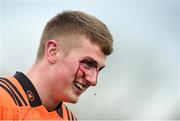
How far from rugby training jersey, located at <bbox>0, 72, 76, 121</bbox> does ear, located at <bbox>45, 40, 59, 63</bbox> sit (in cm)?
34

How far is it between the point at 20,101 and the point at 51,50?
0.67m

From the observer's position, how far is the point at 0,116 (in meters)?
3.90

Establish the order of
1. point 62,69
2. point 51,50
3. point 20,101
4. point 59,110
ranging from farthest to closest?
point 59,110, point 51,50, point 62,69, point 20,101

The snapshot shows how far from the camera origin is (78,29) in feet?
14.8

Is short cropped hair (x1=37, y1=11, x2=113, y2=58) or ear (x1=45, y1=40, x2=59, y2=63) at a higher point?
short cropped hair (x1=37, y1=11, x2=113, y2=58)

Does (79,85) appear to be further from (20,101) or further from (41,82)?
(20,101)

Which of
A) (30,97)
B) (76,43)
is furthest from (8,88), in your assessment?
(76,43)

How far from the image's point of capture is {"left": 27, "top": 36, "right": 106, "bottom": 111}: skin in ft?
14.2

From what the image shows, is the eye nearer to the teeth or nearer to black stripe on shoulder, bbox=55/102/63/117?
the teeth

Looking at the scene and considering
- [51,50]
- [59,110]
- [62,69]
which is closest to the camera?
[62,69]

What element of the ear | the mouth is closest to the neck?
the ear

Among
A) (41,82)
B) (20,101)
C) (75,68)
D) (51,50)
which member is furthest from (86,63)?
(20,101)

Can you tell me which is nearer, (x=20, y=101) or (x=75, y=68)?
(x=20, y=101)

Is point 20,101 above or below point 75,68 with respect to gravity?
below
